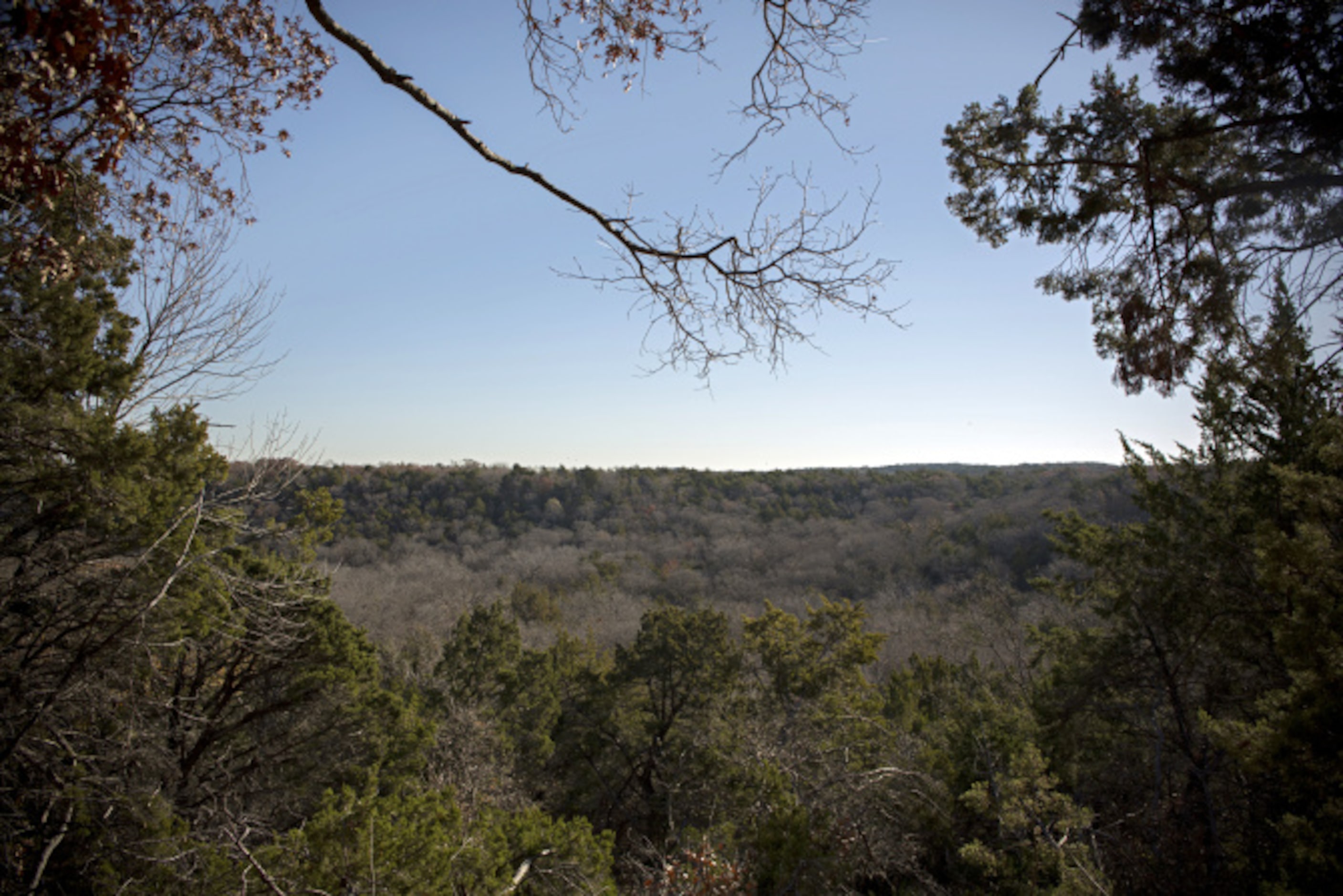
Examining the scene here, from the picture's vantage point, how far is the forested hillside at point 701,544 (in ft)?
134

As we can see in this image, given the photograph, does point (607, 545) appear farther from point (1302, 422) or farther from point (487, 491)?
point (1302, 422)

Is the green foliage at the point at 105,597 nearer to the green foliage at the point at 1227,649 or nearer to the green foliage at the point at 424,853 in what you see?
the green foliage at the point at 424,853

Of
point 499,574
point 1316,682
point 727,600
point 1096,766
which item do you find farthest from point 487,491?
point 1316,682

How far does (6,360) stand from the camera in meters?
5.71

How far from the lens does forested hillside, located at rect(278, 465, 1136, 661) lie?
134 feet

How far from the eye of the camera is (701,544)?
221 ft

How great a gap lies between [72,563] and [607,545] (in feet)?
200

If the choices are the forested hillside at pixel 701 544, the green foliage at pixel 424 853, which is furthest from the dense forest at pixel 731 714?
the forested hillside at pixel 701 544

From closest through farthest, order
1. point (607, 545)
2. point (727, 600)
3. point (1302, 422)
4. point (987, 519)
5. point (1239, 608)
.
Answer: point (1239, 608)
point (1302, 422)
point (727, 600)
point (987, 519)
point (607, 545)

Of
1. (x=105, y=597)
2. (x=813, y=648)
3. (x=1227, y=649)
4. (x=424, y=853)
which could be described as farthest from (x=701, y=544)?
(x=105, y=597)

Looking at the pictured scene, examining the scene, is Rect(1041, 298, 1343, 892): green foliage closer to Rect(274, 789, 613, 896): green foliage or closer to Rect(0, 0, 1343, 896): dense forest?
Rect(0, 0, 1343, 896): dense forest

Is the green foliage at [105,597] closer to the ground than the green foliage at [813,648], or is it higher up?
higher up

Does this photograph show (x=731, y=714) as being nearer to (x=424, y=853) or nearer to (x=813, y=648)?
(x=813, y=648)

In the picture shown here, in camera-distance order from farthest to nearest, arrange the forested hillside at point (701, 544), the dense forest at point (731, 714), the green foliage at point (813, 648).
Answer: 1. the forested hillside at point (701, 544)
2. the green foliage at point (813, 648)
3. the dense forest at point (731, 714)
